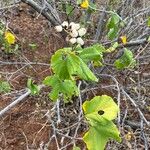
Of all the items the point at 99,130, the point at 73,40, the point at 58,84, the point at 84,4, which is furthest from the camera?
the point at 84,4

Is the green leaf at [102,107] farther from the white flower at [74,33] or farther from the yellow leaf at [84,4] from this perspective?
the yellow leaf at [84,4]

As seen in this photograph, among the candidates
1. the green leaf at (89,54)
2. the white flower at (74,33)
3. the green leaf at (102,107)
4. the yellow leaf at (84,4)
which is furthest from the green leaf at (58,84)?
the yellow leaf at (84,4)

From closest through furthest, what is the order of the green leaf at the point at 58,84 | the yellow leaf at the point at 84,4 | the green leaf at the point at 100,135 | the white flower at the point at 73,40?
the green leaf at the point at 100,135 < the green leaf at the point at 58,84 < the white flower at the point at 73,40 < the yellow leaf at the point at 84,4

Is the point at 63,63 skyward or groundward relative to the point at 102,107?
skyward

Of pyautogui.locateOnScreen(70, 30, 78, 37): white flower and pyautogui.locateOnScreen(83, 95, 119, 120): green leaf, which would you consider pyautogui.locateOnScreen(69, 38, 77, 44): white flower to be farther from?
pyautogui.locateOnScreen(83, 95, 119, 120): green leaf

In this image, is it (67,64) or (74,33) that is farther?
(74,33)

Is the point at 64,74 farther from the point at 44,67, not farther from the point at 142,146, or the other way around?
the point at 44,67

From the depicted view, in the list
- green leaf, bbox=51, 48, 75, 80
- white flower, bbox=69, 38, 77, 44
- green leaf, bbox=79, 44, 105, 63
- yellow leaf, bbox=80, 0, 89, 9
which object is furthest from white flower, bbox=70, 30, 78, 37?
green leaf, bbox=51, 48, 75, 80

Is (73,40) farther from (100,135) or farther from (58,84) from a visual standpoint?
(100,135)

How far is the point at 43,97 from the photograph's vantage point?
7.28 ft

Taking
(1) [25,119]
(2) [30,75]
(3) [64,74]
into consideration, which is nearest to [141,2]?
(2) [30,75]

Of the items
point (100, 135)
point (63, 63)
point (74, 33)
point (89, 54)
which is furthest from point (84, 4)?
point (100, 135)

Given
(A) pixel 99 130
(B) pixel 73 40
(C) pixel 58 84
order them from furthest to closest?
1. (B) pixel 73 40
2. (C) pixel 58 84
3. (A) pixel 99 130

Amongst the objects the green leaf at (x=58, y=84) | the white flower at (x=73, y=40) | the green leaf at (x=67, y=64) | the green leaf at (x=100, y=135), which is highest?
the green leaf at (x=67, y=64)
